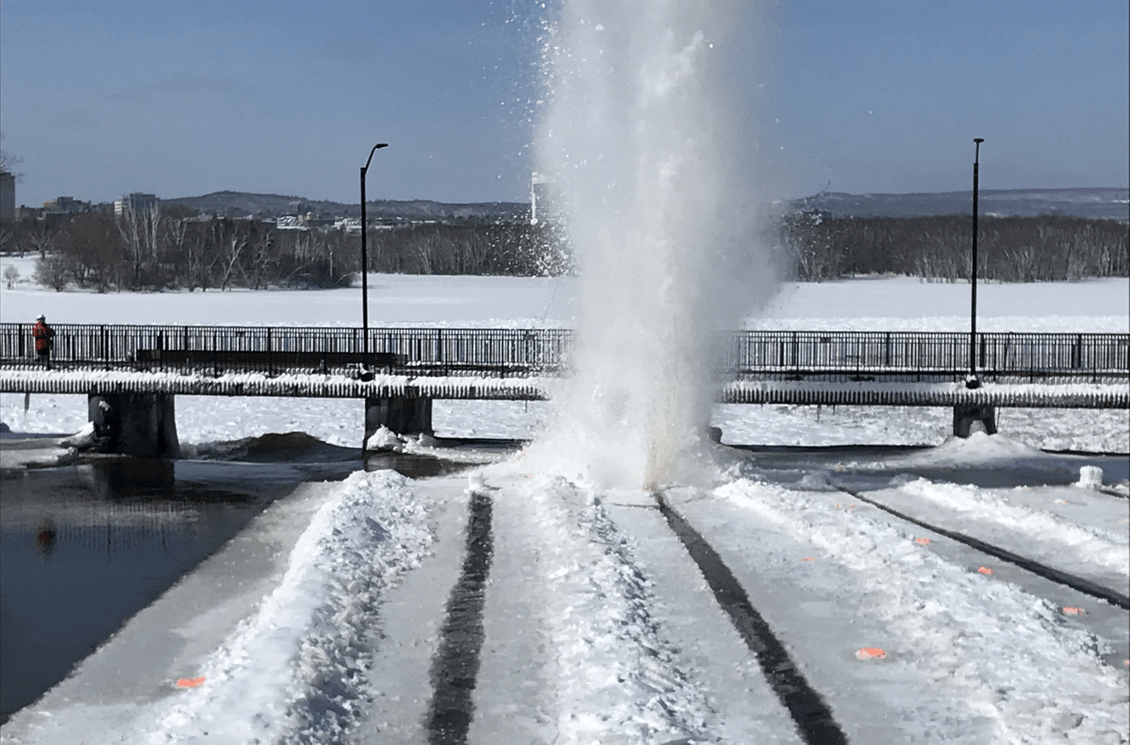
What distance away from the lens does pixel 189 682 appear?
41.0ft

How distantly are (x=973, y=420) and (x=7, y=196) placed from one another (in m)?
31.3

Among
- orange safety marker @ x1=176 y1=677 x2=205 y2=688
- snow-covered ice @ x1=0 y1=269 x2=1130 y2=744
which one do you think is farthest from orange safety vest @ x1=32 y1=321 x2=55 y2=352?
orange safety marker @ x1=176 y1=677 x2=205 y2=688

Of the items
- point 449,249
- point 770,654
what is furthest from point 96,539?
point 449,249

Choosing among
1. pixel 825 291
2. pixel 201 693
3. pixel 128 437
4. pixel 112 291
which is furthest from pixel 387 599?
pixel 825 291

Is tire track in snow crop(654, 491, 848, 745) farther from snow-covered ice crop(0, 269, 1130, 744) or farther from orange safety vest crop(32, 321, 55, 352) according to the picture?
orange safety vest crop(32, 321, 55, 352)

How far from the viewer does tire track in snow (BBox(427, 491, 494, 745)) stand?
422 inches

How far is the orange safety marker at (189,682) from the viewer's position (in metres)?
12.4

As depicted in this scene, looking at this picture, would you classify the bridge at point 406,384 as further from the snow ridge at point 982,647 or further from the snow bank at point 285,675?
the snow ridge at point 982,647

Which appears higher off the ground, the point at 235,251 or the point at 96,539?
the point at 235,251

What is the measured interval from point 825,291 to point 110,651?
95.4m

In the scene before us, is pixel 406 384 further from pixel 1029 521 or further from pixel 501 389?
pixel 1029 521

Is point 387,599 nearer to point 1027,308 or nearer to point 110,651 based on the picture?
point 110,651

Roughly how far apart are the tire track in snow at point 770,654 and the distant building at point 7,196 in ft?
100

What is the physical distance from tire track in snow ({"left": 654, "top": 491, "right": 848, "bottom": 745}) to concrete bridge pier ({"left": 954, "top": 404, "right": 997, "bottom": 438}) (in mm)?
15104
